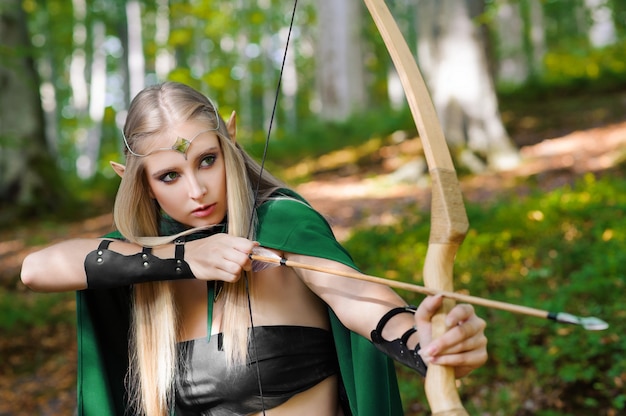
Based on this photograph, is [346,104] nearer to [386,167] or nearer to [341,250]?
[386,167]

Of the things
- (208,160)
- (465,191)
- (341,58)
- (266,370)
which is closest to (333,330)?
(266,370)

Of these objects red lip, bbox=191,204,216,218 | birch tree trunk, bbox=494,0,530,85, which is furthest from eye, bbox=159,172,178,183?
birch tree trunk, bbox=494,0,530,85

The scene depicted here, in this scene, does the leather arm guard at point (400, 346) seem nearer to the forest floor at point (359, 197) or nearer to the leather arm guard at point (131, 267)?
the leather arm guard at point (131, 267)

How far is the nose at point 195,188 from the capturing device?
1.87 meters

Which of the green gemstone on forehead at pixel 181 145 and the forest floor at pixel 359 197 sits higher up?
the green gemstone on forehead at pixel 181 145

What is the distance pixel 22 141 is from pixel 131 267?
8838 mm

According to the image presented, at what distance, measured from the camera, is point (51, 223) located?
986cm

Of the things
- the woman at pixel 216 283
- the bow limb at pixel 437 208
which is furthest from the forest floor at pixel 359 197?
the bow limb at pixel 437 208

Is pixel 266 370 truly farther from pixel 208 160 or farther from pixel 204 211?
pixel 208 160

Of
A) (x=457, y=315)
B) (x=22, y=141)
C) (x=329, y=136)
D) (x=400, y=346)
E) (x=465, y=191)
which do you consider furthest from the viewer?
(x=329, y=136)

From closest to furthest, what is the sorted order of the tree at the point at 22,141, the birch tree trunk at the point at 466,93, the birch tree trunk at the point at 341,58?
the birch tree trunk at the point at 466,93 < the tree at the point at 22,141 < the birch tree trunk at the point at 341,58

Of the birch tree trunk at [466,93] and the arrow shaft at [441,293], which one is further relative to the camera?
the birch tree trunk at [466,93]

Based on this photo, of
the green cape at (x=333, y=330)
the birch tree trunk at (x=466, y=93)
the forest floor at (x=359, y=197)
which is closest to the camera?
the green cape at (x=333, y=330)

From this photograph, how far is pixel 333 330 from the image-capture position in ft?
6.31
